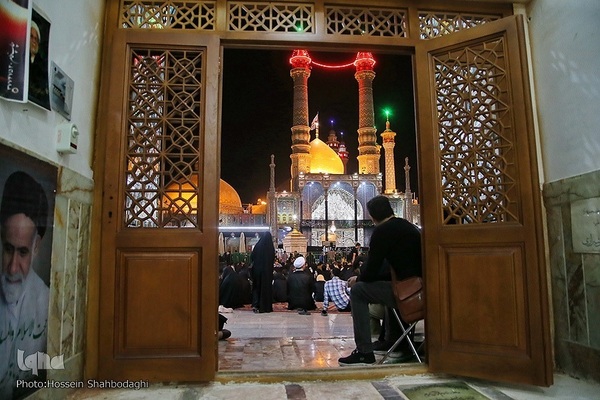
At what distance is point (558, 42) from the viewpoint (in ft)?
10.2

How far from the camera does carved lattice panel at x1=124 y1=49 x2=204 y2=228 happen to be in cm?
303

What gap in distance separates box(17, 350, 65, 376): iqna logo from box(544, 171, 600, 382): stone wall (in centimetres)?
322

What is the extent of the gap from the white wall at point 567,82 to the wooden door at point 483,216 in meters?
0.31

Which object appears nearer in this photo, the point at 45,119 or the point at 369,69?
the point at 45,119

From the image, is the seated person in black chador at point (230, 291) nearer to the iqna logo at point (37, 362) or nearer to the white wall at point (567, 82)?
the iqna logo at point (37, 362)

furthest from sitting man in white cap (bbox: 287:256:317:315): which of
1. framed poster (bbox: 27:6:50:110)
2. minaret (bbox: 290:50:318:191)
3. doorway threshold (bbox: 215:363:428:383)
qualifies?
minaret (bbox: 290:50:318:191)

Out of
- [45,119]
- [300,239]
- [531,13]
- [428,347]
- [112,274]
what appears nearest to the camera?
[45,119]

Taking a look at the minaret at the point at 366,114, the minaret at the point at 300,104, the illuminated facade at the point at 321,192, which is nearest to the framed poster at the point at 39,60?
the minaret at the point at 300,104

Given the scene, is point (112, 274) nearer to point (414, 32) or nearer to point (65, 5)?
point (65, 5)

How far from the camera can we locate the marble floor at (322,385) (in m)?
2.59

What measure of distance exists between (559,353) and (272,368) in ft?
6.66

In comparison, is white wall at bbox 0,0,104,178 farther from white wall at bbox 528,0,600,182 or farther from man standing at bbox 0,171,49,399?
white wall at bbox 528,0,600,182

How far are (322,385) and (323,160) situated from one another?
23.5m

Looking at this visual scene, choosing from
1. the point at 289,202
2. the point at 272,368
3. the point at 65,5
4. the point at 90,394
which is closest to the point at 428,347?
the point at 272,368
